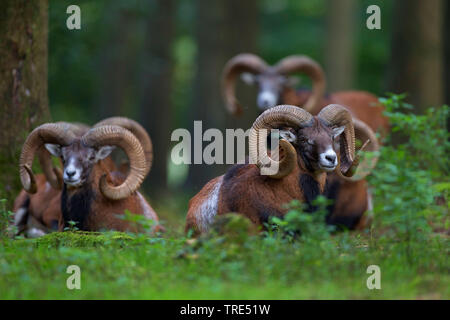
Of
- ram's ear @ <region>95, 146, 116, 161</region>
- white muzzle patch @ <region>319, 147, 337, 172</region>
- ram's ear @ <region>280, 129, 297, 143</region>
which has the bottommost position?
white muzzle patch @ <region>319, 147, 337, 172</region>

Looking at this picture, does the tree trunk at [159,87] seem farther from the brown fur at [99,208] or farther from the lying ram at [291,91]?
the brown fur at [99,208]

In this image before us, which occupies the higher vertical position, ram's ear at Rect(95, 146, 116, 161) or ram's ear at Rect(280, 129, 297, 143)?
ram's ear at Rect(280, 129, 297, 143)

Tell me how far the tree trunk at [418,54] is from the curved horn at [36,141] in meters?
9.43

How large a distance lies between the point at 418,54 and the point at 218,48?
7854 mm

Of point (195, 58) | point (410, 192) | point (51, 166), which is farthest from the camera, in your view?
point (195, 58)

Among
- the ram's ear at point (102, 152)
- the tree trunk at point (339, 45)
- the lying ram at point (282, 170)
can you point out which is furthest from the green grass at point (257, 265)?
the tree trunk at point (339, 45)

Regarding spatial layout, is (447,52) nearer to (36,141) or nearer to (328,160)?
(328,160)

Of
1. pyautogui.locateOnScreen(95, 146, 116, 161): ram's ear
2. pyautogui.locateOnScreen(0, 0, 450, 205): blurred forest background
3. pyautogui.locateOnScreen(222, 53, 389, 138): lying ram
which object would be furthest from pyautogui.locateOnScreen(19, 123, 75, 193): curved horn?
pyautogui.locateOnScreen(0, 0, 450, 205): blurred forest background

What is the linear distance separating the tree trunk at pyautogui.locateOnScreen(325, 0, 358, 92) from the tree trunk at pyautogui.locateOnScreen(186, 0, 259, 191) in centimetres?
457

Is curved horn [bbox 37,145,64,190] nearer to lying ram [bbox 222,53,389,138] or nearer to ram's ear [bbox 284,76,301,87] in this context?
lying ram [bbox 222,53,389,138]

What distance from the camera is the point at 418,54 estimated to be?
19.1 meters

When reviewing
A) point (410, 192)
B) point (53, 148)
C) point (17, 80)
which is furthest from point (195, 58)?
point (410, 192)

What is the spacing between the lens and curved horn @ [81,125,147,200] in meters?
12.2
